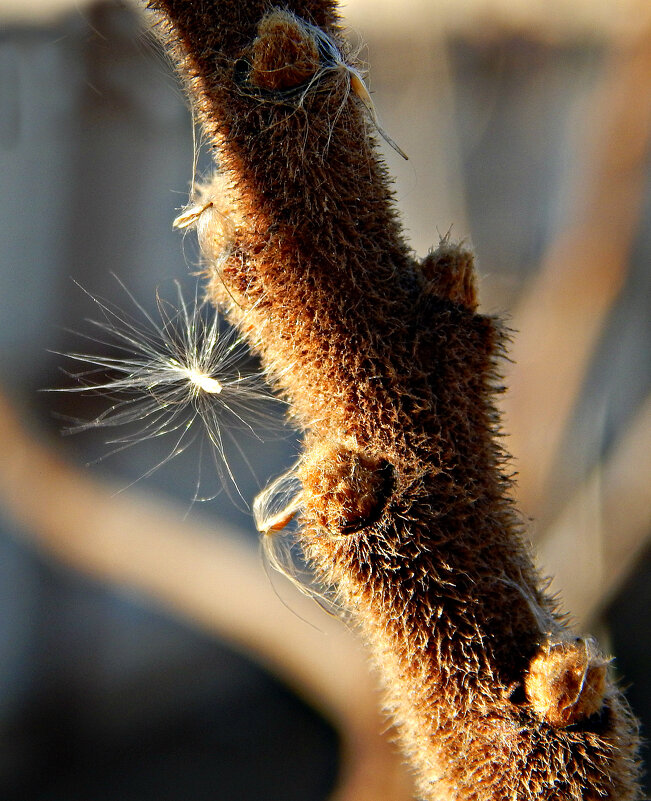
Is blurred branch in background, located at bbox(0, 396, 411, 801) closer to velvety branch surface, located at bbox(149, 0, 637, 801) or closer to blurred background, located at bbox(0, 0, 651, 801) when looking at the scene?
blurred background, located at bbox(0, 0, 651, 801)

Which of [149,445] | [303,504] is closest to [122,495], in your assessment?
[149,445]

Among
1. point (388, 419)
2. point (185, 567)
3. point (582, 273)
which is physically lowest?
point (185, 567)

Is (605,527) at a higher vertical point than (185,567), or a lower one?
higher

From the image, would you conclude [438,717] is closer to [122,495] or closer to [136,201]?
[122,495]

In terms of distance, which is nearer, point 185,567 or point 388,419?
point 388,419

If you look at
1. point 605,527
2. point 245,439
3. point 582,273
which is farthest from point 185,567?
point 582,273

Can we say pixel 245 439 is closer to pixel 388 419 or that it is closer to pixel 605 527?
pixel 605 527
